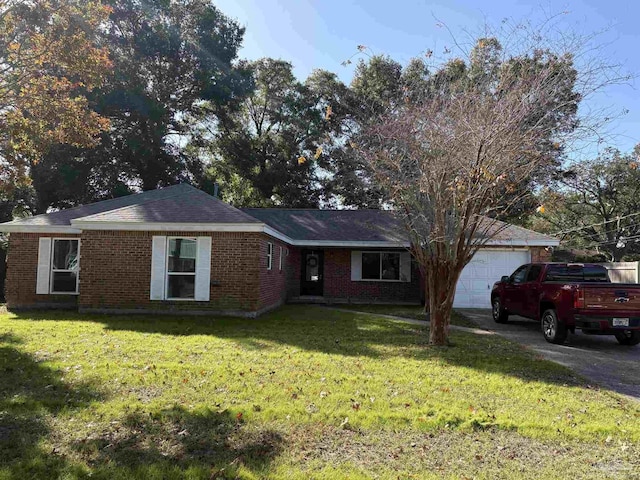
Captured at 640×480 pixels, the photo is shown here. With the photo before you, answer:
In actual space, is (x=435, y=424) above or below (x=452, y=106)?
below

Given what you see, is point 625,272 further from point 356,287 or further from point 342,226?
point 342,226

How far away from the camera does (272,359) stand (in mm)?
7527

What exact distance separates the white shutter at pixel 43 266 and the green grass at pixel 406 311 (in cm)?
973

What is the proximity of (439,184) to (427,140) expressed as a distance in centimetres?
97

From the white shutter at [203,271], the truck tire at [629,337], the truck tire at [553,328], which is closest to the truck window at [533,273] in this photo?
the truck tire at [553,328]

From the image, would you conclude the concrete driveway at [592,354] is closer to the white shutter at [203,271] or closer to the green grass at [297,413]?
the green grass at [297,413]

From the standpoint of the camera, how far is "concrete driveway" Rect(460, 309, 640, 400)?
272 inches

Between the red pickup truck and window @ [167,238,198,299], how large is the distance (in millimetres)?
8645

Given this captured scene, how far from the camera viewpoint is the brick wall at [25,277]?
14.1 meters

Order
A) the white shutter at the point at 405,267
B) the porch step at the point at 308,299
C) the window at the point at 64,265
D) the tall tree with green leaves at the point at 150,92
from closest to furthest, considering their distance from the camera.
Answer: the window at the point at 64,265 → the porch step at the point at 308,299 → the white shutter at the point at 405,267 → the tall tree with green leaves at the point at 150,92

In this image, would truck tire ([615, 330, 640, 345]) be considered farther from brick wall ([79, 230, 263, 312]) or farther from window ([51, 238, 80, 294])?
window ([51, 238, 80, 294])

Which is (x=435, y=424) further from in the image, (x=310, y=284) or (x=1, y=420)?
(x=310, y=284)

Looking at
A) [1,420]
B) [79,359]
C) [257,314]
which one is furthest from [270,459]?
[257,314]

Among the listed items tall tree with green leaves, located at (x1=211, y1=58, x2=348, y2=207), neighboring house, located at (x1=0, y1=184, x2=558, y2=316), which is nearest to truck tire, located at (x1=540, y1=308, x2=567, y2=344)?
neighboring house, located at (x1=0, y1=184, x2=558, y2=316)
